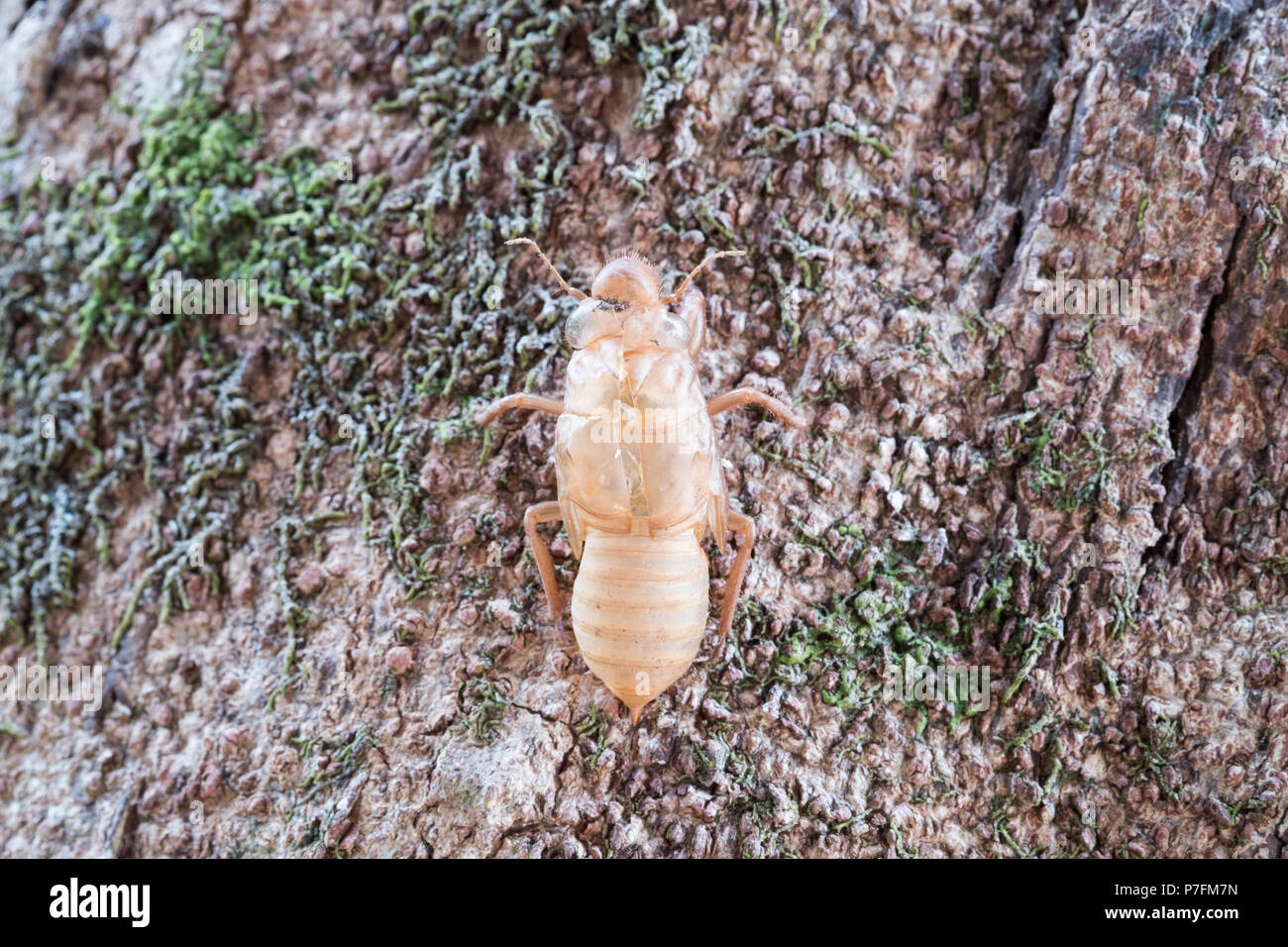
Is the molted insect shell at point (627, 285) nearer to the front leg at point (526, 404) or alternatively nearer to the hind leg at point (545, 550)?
the front leg at point (526, 404)

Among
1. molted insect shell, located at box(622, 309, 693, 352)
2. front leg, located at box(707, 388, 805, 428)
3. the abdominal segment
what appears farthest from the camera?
front leg, located at box(707, 388, 805, 428)

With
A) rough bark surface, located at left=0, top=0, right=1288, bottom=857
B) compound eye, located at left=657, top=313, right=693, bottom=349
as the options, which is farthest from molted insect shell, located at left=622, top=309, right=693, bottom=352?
rough bark surface, located at left=0, top=0, right=1288, bottom=857

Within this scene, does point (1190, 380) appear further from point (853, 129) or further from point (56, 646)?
point (56, 646)

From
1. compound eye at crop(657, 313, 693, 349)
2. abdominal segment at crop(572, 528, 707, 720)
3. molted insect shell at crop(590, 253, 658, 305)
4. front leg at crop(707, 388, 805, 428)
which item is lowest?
abdominal segment at crop(572, 528, 707, 720)

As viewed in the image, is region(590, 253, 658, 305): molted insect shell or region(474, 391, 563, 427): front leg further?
region(474, 391, 563, 427): front leg

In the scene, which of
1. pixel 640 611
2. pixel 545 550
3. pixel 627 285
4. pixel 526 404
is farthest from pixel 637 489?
pixel 627 285

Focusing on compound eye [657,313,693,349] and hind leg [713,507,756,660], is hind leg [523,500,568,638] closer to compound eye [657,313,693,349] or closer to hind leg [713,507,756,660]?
hind leg [713,507,756,660]

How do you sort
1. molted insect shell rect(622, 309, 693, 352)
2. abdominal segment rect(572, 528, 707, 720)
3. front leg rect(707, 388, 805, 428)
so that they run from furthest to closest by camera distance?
front leg rect(707, 388, 805, 428) → molted insect shell rect(622, 309, 693, 352) → abdominal segment rect(572, 528, 707, 720)

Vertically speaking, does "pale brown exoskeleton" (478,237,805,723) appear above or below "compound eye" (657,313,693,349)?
below
